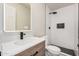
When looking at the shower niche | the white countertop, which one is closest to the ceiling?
the shower niche

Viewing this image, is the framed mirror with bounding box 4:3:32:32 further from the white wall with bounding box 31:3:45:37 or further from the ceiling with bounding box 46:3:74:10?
the ceiling with bounding box 46:3:74:10

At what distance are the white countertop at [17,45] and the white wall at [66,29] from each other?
0.78ft

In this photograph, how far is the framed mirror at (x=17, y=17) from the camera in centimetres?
136

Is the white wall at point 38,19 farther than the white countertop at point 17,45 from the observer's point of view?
Yes

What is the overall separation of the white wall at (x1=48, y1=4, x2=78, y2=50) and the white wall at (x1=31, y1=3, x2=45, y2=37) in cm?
17

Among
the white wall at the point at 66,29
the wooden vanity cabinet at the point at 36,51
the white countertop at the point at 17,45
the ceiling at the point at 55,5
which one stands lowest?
the wooden vanity cabinet at the point at 36,51

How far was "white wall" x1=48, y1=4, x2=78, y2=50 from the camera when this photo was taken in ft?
4.63

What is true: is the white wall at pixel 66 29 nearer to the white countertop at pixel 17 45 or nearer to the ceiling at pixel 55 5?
the ceiling at pixel 55 5

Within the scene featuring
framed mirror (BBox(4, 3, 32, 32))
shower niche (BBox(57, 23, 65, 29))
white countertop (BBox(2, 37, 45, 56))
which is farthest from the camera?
shower niche (BBox(57, 23, 65, 29))

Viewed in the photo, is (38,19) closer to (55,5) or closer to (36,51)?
(55,5)

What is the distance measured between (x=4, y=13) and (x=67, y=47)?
112 centimetres

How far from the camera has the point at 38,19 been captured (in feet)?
4.83

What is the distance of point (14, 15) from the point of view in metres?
1.43

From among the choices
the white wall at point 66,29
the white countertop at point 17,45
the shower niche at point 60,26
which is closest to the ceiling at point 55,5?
the white wall at point 66,29
